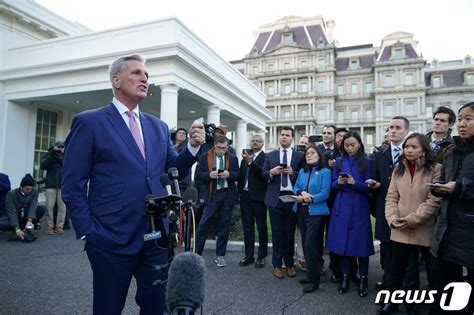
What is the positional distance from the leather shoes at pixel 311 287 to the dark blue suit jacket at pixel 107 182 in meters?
2.87

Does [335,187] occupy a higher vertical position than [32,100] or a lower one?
lower

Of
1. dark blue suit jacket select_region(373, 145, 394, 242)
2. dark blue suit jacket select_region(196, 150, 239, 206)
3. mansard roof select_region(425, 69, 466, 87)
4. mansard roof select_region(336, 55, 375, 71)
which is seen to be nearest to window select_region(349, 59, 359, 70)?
mansard roof select_region(336, 55, 375, 71)

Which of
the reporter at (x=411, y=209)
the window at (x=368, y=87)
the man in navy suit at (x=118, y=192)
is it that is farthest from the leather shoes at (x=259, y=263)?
the window at (x=368, y=87)

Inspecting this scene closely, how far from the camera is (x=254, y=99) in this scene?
2061 cm

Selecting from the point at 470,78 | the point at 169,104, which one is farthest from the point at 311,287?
the point at 470,78

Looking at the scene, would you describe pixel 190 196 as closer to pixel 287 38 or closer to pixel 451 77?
pixel 287 38

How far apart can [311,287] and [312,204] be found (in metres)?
1.14

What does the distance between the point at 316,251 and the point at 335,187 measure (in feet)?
3.11

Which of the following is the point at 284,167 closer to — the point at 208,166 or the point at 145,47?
the point at 208,166

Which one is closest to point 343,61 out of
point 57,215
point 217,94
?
point 217,94

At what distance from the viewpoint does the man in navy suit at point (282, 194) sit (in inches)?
189

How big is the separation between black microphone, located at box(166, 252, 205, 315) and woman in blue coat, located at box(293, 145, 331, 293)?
123 inches

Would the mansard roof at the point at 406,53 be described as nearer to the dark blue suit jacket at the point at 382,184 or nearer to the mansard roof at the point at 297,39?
the mansard roof at the point at 297,39

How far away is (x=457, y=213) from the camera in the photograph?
2775mm
